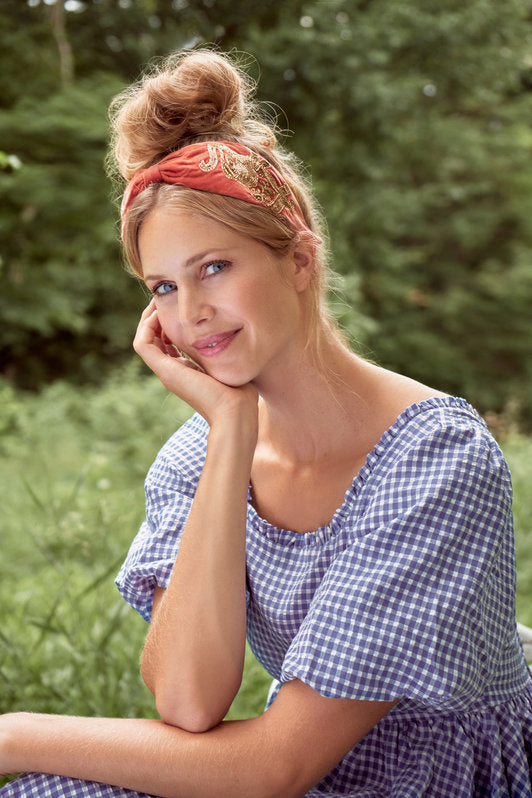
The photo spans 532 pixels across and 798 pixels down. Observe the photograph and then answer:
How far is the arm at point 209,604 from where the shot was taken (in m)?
1.42

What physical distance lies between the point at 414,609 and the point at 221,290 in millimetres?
668

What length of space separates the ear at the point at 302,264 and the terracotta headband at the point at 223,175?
46 millimetres

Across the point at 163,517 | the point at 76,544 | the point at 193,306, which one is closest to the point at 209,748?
the point at 163,517

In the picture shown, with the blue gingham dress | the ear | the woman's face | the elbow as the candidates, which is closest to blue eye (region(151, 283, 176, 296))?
the woman's face

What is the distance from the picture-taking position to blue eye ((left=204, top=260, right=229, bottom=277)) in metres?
1.51

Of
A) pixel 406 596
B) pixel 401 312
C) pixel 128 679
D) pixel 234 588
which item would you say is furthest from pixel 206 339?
pixel 401 312

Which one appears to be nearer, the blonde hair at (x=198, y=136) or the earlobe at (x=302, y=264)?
the blonde hair at (x=198, y=136)

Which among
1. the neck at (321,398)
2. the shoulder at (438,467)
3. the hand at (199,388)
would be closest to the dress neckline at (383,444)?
the shoulder at (438,467)

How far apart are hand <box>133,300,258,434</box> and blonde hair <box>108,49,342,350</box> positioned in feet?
0.60

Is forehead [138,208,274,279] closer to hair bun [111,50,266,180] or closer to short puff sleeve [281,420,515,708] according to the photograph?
hair bun [111,50,266,180]

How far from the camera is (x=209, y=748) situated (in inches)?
52.7

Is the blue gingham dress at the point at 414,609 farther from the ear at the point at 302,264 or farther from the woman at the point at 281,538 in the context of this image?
the ear at the point at 302,264

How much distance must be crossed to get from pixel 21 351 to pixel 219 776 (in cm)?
863

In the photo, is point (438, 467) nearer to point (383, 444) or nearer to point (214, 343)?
point (383, 444)
